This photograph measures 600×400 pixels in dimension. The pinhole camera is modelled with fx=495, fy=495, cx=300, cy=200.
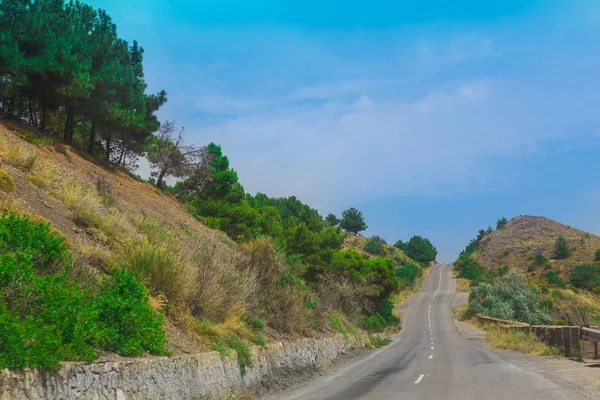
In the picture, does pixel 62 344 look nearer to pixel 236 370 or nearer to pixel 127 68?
pixel 236 370

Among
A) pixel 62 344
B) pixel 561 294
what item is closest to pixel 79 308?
pixel 62 344

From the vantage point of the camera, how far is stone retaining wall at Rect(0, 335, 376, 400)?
616cm

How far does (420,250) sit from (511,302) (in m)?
99.0

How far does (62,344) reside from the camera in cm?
704

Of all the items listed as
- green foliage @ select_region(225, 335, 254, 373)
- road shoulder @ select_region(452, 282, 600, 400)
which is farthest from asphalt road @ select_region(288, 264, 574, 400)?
green foliage @ select_region(225, 335, 254, 373)

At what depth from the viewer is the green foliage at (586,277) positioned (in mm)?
81969

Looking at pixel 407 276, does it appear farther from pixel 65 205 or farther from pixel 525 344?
pixel 65 205

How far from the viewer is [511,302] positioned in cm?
5678

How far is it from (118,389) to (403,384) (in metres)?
8.66

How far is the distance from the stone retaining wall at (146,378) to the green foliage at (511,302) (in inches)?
1823

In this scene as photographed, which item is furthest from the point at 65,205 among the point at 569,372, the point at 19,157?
the point at 569,372

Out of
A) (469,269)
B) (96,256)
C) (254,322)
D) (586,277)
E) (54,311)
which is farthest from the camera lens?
(469,269)

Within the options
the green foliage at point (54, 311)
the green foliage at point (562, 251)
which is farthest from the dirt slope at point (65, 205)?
the green foliage at point (562, 251)

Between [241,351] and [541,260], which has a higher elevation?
[541,260]
